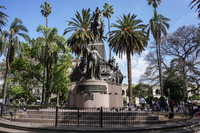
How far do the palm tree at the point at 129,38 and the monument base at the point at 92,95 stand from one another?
1619 centimetres

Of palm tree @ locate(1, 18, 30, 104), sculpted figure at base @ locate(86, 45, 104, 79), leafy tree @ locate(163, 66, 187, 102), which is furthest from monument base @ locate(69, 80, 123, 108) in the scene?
leafy tree @ locate(163, 66, 187, 102)

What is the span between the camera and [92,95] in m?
12.5

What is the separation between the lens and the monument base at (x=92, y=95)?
1249cm

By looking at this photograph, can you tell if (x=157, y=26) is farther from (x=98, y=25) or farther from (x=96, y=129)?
(x=96, y=129)

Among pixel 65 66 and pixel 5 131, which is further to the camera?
pixel 65 66

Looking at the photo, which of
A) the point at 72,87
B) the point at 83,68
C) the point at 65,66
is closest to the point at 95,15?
the point at 83,68

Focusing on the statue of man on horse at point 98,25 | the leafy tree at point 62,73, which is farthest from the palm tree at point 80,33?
the statue of man on horse at point 98,25

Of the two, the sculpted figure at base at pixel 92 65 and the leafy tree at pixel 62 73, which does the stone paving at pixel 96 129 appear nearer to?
the sculpted figure at base at pixel 92 65

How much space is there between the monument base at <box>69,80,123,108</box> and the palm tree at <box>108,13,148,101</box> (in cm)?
1619

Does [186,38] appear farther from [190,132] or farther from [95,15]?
[190,132]

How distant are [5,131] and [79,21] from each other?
26.5 meters

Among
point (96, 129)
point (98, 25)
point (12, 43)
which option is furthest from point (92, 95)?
point (12, 43)

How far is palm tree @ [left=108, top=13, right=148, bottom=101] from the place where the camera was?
29766 mm

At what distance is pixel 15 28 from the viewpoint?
24125 millimetres
